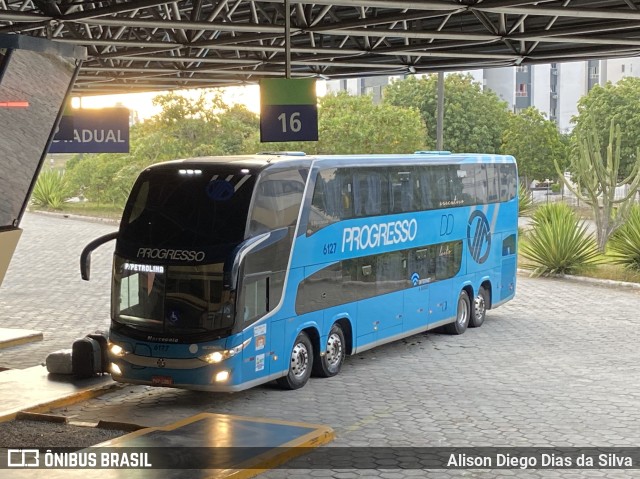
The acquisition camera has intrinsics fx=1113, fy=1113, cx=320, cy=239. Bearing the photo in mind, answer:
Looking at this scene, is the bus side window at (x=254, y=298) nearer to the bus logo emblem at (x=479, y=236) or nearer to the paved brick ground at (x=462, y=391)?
the paved brick ground at (x=462, y=391)

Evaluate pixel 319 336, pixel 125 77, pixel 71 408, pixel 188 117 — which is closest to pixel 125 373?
pixel 71 408

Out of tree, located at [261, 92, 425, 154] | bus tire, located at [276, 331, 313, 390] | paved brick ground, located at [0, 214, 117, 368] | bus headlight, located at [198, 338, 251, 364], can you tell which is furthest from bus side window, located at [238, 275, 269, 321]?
tree, located at [261, 92, 425, 154]

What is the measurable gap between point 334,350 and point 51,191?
47412mm

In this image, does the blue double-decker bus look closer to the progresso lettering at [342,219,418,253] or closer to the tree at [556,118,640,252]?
the progresso lettering at [342,219,418,253]

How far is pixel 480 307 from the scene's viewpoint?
22734 mm

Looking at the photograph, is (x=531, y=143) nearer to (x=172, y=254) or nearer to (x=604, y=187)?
(x=604, y=187)

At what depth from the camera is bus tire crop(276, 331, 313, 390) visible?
1617cm

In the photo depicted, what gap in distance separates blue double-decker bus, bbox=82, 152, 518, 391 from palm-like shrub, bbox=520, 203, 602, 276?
12039 millimetres

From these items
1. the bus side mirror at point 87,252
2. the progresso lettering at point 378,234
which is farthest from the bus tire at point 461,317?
the bus side mirror at point 87,252

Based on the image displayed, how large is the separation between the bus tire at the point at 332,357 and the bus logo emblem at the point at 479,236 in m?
5.13

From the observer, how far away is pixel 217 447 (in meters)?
12.2

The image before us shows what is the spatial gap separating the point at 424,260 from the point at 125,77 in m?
13.6

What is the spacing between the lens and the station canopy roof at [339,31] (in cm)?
1812

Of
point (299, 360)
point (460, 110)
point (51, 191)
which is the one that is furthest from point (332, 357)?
point (460, 110)
